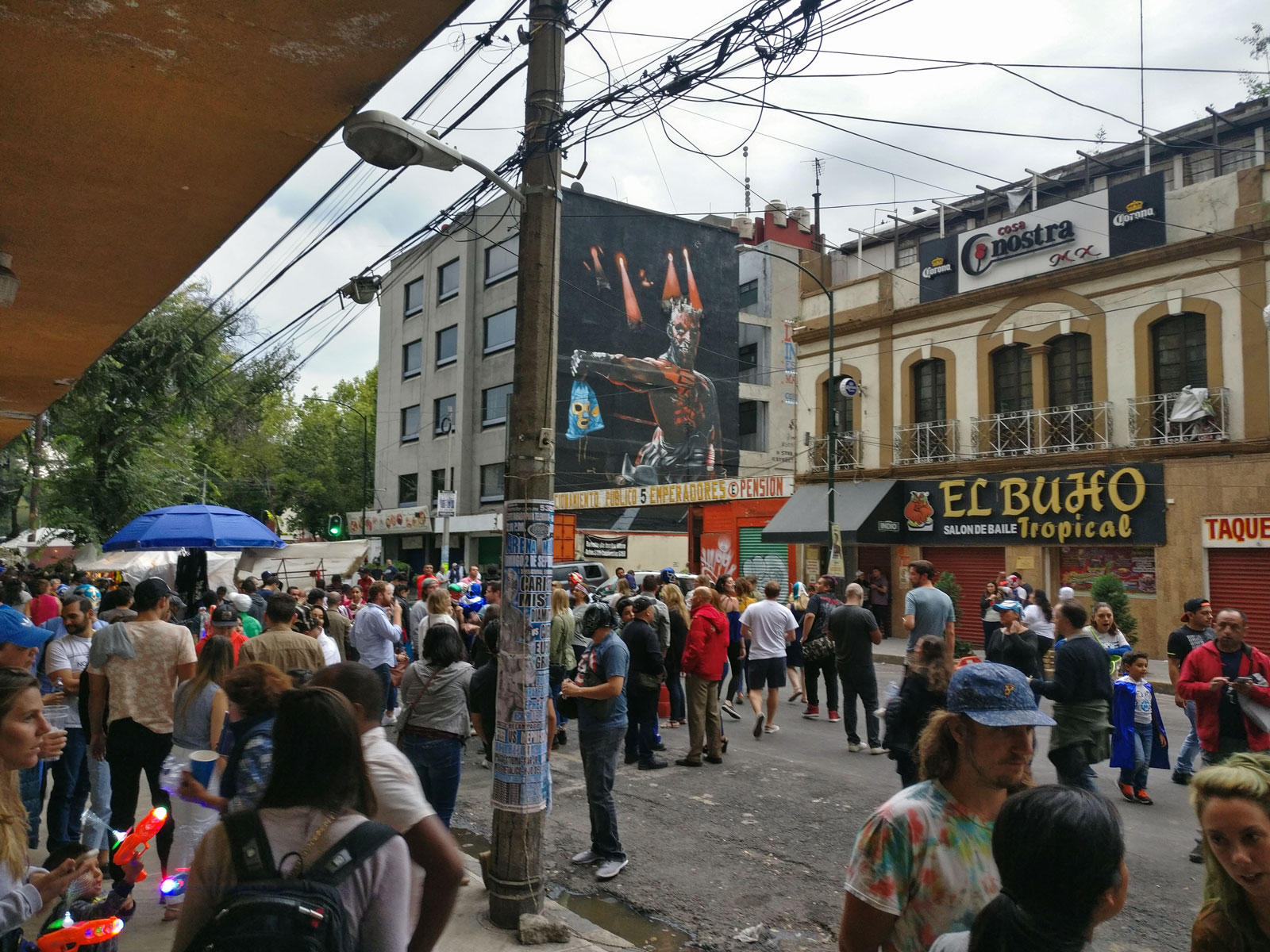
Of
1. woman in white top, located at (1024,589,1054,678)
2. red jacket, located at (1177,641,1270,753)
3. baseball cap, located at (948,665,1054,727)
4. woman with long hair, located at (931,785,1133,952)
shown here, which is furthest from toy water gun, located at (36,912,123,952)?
woman in white top, located at (1024,589,1054,678)

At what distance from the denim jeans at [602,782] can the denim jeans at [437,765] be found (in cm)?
90

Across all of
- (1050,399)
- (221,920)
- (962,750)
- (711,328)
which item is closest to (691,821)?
(962,750)

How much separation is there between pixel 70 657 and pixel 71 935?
14.2 feet

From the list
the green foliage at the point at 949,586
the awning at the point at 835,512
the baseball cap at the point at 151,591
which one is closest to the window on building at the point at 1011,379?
the awning at the point at 835,512

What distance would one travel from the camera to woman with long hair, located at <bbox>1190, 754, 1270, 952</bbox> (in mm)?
2209

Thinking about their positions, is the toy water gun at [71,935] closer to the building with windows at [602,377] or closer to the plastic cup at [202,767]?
the plastic cup at [202,767]

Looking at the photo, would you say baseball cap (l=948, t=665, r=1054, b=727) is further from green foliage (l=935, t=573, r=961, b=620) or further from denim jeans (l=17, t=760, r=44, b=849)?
green foliage (l=935, t=573, r=961, b=620)

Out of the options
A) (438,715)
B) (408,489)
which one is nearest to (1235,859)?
(438,715)

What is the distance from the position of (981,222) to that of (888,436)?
6906 mm

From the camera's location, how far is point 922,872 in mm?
2430

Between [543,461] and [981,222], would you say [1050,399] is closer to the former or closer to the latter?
[981,222]

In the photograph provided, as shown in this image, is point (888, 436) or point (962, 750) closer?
point (962, 750)

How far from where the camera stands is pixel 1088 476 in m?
21.1

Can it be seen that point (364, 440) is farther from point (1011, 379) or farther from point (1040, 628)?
point (1040, 628)
